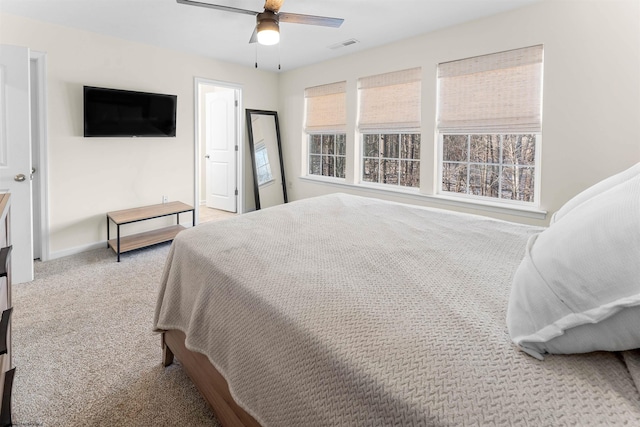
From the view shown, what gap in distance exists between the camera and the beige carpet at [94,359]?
162cm

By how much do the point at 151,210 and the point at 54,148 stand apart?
1146 mm

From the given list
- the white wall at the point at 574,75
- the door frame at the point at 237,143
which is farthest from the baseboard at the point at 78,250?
the white wall at the point at 574,75

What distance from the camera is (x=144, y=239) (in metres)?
4.07

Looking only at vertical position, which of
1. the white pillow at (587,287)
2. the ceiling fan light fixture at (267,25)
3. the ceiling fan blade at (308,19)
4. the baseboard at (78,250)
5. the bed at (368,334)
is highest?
the ceiling fan blade at (308,19)

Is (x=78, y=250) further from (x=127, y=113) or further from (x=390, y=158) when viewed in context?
(x=390, y=158)

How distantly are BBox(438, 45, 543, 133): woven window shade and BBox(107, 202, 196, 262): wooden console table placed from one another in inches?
133

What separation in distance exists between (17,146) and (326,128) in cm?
355

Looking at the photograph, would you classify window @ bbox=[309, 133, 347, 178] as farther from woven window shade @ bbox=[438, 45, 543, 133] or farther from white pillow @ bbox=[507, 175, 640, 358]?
white pillow @ bbox=[507, 175, 640, 358]

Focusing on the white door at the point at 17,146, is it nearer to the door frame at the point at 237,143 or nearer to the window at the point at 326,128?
the door frame at the point at 237,143

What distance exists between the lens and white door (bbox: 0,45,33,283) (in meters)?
2.86

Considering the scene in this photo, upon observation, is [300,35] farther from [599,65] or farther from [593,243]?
[593,243]

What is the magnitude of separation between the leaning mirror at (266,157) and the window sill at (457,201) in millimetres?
1245

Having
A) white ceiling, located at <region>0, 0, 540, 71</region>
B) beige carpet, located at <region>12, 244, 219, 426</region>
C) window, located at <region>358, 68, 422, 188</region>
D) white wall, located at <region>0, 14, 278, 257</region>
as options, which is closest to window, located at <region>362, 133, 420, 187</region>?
window, located at <region>358, 68, 422, 188</region>

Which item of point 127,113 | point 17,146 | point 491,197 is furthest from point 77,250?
point 491,197
